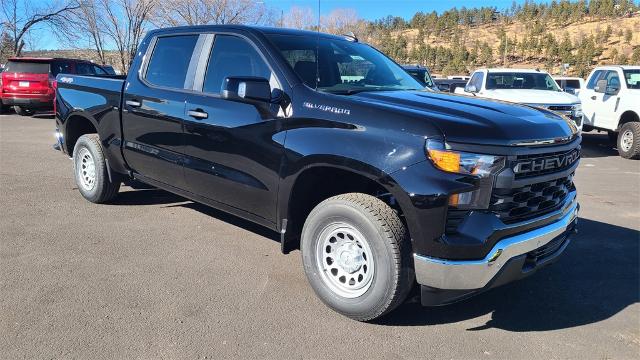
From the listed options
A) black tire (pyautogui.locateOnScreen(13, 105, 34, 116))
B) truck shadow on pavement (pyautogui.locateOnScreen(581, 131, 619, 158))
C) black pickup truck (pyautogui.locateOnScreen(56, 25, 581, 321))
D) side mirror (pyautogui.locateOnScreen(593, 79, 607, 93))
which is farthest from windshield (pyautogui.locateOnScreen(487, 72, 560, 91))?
black tire (pyautogui.locateOnScreen(13, 105, 34, 116))

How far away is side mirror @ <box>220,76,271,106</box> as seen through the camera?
11.8ft

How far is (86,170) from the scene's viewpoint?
6047 millimetres

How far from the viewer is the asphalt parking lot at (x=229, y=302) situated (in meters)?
3.10

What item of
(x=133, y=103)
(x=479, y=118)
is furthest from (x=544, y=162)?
(x=133, y=103)

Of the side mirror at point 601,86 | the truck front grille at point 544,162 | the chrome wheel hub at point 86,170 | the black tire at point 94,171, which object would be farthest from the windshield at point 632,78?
the chrome wheel hub at point 86,170

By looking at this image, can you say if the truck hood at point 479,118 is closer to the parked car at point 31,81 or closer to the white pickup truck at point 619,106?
the white pickup truck at point 619,106

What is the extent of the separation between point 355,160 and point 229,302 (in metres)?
1.39

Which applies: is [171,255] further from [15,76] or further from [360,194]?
[15,76]

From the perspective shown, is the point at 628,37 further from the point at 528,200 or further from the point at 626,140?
the point at 528,200

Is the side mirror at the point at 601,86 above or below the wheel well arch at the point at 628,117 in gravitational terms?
above

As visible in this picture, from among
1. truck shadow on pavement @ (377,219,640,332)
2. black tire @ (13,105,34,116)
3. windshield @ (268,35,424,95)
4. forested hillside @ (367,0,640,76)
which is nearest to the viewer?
truck shadow on pavement @ (377,219,640,332)

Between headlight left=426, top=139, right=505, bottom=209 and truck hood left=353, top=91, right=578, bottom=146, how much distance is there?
0.26 ft

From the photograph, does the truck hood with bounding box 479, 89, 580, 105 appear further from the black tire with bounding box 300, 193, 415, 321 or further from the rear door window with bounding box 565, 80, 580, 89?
the rear door window with bounding box 565, 80, 580, 89

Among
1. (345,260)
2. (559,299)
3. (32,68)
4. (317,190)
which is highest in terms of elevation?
(32,68)
